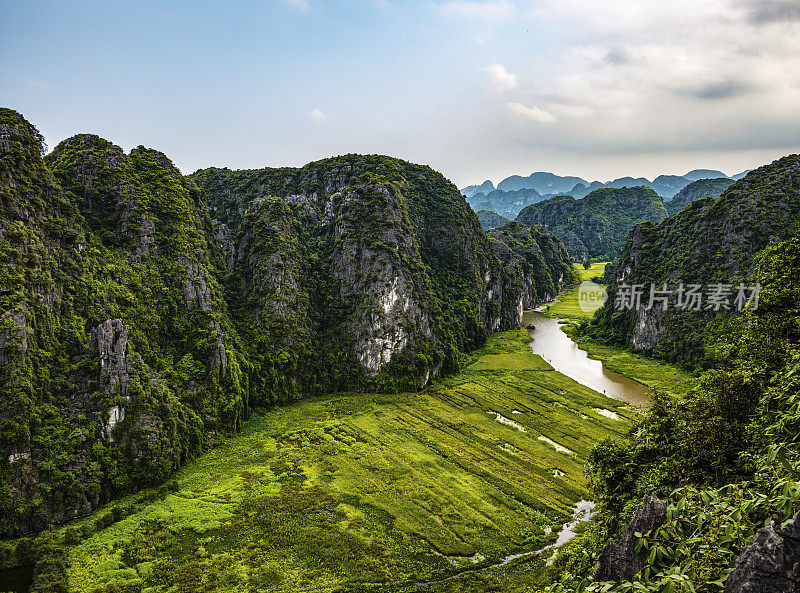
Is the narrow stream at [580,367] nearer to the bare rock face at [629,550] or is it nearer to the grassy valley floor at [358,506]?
the grassy valley floor at [358,506]

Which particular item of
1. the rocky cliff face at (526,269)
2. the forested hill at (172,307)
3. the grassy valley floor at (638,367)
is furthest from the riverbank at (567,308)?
the forested hill at (172,307)

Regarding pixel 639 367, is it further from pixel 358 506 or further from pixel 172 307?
pixel 172 307

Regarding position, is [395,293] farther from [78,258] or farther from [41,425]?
[41,425]

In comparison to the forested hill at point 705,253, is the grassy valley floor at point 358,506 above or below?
below

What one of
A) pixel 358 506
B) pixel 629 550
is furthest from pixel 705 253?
pixel 629 550

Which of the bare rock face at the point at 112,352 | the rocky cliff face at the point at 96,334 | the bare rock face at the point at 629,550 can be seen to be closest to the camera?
the bare rock face at the point at 629,550

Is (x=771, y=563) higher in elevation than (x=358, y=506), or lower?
higher
